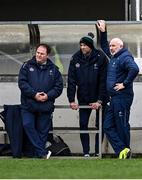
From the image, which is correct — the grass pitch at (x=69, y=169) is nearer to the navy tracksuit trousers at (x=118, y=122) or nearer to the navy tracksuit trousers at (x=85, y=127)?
the navy tracksuit trousers at (x=118, y=122)

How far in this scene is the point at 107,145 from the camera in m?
10.8

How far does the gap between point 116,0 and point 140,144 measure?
33.3 feet

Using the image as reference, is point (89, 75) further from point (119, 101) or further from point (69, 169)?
point (69, 169)

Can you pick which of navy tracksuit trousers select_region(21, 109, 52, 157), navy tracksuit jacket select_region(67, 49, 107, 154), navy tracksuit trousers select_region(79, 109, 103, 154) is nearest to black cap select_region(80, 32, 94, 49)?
navy tracksuit jacket select_region(67, 49, 107, 154)

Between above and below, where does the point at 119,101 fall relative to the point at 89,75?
below

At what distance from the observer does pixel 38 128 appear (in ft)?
32.4

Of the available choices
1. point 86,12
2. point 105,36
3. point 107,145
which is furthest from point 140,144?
point 86,12

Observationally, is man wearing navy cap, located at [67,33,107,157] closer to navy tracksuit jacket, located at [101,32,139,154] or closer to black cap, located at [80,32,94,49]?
black cap, located at [80,32,94,49]

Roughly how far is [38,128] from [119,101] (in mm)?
1320

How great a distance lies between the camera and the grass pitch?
8.02 metres

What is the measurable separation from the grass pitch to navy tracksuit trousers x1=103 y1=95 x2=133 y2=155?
422 mm

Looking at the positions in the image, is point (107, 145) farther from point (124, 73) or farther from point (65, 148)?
point (124, 73)

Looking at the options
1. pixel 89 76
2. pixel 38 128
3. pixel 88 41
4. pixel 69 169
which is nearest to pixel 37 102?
pixel 38 128

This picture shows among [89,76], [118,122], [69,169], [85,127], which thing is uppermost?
[89,76]
